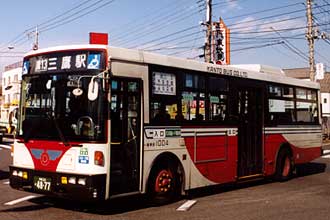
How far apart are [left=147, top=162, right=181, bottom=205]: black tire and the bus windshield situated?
1695 mm

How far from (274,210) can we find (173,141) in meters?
2.31

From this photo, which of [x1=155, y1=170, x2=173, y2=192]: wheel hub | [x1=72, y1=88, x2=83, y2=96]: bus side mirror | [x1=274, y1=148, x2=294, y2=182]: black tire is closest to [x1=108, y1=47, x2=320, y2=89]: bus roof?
[x1=72, y1=88, x2=83, y2=96]: bus side mirror

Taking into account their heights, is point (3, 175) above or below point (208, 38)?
below

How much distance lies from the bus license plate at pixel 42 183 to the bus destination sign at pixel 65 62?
1909 mm

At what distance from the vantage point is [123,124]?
8.11 m

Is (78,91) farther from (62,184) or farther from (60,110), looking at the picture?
(62,184)

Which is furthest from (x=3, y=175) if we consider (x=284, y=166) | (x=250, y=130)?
(x=284, y=166)

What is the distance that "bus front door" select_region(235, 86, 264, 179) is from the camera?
11266 mm

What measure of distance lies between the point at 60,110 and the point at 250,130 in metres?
5.35

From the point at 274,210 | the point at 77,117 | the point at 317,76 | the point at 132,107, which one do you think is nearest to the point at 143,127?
the point at 132,107

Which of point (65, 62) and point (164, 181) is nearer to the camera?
point (65, 62)

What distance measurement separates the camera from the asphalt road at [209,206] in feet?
26.3

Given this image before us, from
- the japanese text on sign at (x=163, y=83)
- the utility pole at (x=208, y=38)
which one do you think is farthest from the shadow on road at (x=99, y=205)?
the utility pole at (x=208, y=38)

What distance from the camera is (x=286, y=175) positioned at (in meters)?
13.4
